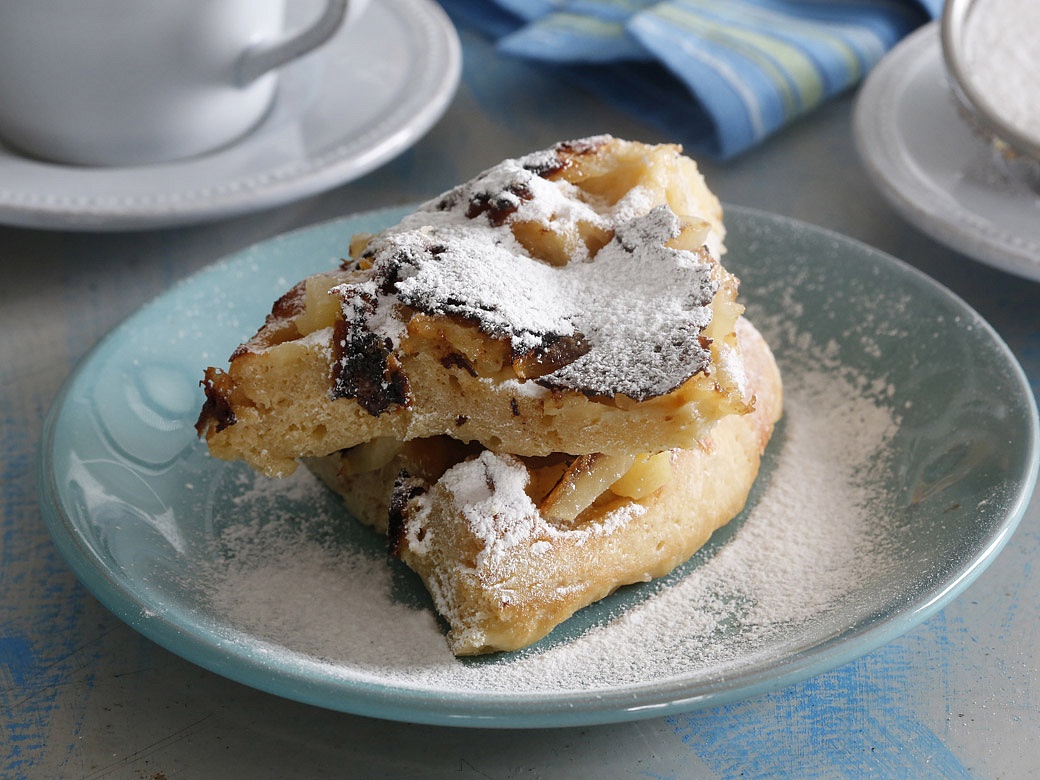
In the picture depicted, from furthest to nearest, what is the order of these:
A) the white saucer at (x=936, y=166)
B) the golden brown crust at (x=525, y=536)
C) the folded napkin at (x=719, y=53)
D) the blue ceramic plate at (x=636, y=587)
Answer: the folded napkin at (x=719, y=53) < the white saucer at (x=936, y=166) < the golden brown crust at (x=525, y=536) < the blue ceramic plate at (x=636, y=587)

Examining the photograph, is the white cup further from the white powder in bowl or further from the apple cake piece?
the white powder in bowl

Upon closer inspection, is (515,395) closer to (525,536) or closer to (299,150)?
(525,536)

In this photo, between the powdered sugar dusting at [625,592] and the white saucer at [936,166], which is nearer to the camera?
the powdered sugar dusting at [625,592]

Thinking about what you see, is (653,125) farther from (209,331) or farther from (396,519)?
(396,519)

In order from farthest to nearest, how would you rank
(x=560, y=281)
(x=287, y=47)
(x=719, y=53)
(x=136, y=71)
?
1. (x=719, y=53)
2. (x=287, y=47)
3. (x=136, y=71)
4. (x=560, y=281)

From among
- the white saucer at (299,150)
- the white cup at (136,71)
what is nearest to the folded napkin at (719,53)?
the white saucer at (299,150)

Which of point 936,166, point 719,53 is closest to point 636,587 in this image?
point 936,166

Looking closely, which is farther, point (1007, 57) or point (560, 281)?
point (1007, 57)

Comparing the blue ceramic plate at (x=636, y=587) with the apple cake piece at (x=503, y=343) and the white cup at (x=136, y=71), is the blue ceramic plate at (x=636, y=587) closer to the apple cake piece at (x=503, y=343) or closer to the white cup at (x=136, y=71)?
the apple cake piece at (x=503, y=343)
